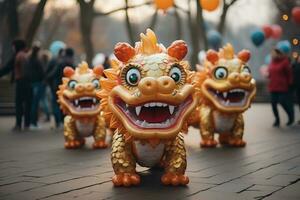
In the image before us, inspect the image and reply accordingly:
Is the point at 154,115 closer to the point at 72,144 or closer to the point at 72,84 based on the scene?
the point at 72,84

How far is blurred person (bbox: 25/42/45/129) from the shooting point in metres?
14.0

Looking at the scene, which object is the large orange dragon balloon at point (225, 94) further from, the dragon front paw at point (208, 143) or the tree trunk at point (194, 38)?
the tree trunk at point (194, 38)

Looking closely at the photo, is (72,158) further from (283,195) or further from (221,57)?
(283,195)

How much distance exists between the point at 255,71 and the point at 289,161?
216 feet

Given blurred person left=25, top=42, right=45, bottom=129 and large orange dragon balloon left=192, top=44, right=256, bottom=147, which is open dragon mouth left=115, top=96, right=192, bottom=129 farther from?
blurred person left=25, top=42, right=45, bottom=129

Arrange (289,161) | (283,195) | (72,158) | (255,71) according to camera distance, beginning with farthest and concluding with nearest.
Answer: (255,71) → (72,158) → (289,161) → (283,195)

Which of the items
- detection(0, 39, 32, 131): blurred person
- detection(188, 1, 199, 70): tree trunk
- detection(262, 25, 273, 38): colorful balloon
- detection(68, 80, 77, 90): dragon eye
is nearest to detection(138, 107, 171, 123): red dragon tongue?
detection(68, 80, 77, 90): dragon eye

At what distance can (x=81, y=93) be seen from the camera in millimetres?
9602

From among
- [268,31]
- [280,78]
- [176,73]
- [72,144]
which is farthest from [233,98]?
[268,31]

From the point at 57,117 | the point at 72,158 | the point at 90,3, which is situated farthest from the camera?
the point at 90,3

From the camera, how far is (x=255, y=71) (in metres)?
72.4

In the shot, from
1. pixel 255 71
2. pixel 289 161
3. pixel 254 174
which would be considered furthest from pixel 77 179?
pixel 255 71

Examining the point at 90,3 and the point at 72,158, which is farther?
the point at 90,3

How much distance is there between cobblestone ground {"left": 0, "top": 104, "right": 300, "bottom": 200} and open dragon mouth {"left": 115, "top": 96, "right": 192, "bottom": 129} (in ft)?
2.28
